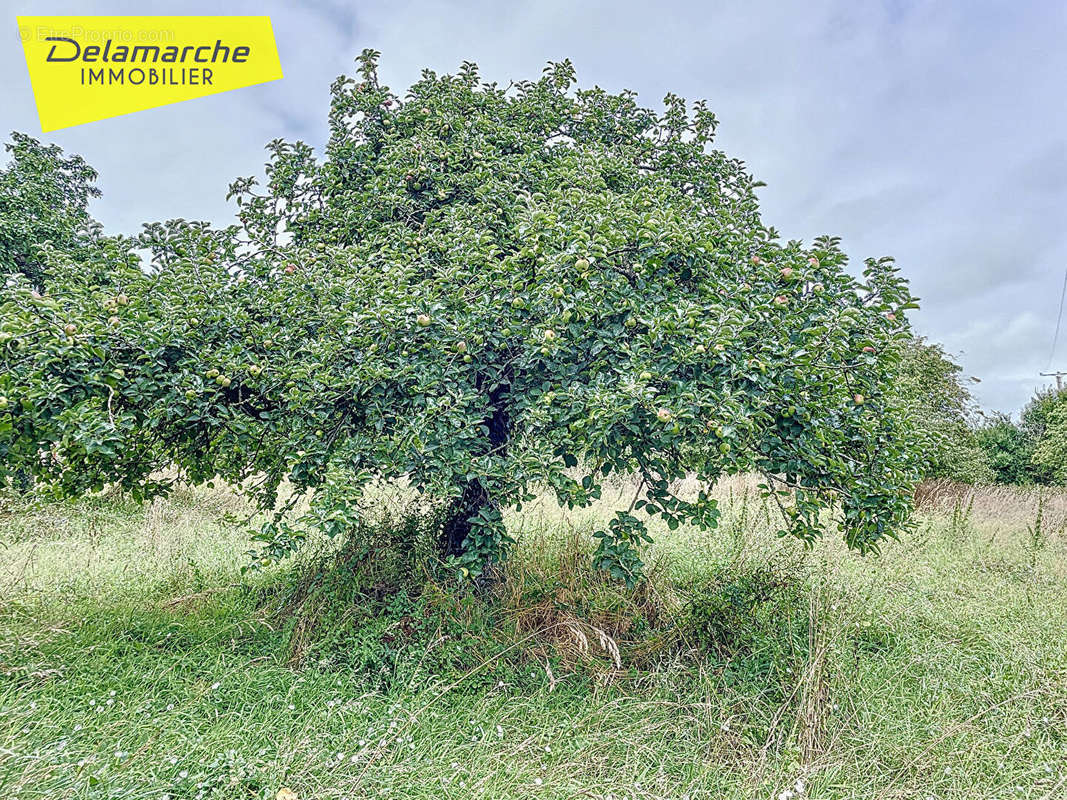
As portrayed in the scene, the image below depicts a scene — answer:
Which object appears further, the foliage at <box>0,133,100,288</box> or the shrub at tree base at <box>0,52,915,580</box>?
the foliage at <box>0,133,100,288</box>

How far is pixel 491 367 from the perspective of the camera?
2854mm

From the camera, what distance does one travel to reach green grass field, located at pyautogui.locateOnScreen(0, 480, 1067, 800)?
2.19 meters

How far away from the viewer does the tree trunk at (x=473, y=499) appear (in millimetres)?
3141

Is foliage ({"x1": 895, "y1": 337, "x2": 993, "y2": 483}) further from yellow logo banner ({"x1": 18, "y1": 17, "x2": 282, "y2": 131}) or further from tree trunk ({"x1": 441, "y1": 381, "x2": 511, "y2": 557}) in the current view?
yellow logo banner ({"x1": 18, "y1": 17, "x2": 282, "y2": 131})

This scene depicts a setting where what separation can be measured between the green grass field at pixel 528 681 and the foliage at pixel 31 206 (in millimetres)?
8257

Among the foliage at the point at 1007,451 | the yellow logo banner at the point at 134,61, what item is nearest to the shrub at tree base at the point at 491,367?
the yellow logo banner at the point at 134,61

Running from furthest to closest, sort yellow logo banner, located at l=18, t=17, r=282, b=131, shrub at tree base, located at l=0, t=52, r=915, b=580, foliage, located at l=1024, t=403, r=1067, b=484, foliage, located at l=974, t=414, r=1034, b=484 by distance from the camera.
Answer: foliage, located at l=974, t=414, r=1034, b=484 → foliage, located at l=1024, t=403, r=1067, b=484 → yellow logo banner, located at l=18, t=17, r=282, b=131 → shrub at tree base, located at l=0, t=52, r=915, b=580

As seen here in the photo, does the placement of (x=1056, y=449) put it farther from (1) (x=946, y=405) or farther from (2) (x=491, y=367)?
(2) (x=491, y=367)

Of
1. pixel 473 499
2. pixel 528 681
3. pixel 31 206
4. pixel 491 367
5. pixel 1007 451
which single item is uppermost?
pixel 31 206

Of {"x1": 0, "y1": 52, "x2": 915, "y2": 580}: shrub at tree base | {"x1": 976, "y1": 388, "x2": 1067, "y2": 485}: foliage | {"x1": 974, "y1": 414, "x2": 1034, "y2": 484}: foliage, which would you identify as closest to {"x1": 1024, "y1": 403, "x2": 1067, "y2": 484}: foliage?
{"x1": 976, "y1": 388, "x2": 1067, "y2": 485}: foliage

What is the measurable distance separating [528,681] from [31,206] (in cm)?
1344

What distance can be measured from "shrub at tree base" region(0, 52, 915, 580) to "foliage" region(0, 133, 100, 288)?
338 inches

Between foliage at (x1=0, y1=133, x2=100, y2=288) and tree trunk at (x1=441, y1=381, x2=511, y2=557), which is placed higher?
foliage at (x1=0, y1=133, x2=100, y2=288)

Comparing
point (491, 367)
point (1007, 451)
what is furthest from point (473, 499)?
point (1007, 451)
